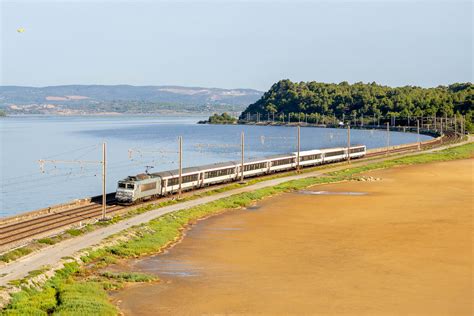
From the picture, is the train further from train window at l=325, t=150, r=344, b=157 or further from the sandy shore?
the sandy shore

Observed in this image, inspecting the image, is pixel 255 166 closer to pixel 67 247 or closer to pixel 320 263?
pixel 320 263

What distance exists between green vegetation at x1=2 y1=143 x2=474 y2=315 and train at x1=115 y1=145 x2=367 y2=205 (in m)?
5.64

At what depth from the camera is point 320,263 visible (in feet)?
155

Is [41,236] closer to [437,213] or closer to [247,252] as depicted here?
[247,252]

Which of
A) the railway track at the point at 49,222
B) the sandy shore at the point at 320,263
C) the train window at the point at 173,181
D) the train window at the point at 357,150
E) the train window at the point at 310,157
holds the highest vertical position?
the train window at the point at 357,150

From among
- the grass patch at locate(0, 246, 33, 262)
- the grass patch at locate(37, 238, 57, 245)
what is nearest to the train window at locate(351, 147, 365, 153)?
the grass patch at locate(37, 238, 57, 245)

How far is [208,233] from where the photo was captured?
58969 millimetres

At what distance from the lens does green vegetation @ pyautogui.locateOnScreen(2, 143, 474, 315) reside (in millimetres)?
34969

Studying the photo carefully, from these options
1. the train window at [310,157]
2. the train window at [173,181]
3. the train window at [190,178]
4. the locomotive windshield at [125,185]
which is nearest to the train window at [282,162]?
the train window at [310,157]

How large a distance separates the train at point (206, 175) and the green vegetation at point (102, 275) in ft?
18.5

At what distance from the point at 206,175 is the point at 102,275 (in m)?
42.7

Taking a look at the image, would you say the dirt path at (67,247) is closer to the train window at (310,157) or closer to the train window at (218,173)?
the train window at (218,173)

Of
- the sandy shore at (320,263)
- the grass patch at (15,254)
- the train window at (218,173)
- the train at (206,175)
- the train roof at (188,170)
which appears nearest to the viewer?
the sandy shore at (320,263)

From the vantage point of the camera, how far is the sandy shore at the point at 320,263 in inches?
1478
